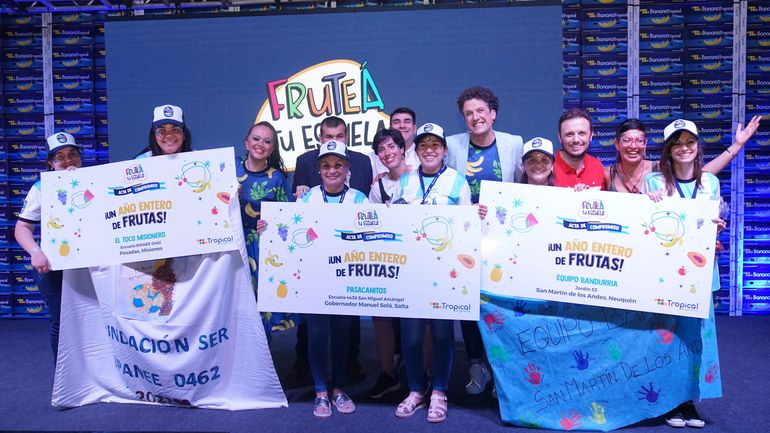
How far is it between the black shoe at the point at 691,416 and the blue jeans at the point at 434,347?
119 cm

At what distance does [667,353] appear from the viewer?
2.74 meters

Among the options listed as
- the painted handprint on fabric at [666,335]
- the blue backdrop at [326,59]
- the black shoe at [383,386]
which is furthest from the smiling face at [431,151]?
the blue backdrop at [326,59]

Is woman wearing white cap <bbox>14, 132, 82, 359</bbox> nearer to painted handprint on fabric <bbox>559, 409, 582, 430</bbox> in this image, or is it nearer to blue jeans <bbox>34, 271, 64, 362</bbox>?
blue jeans <bbox>34, 271, 64, 362</bbox>

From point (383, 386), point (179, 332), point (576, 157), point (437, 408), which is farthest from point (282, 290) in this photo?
point (576, 157)

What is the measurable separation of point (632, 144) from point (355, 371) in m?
2.17

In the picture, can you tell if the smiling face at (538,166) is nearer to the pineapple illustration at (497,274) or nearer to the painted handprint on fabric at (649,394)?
the pineapple illustration at (497,274)

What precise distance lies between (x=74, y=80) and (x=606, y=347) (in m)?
5.78

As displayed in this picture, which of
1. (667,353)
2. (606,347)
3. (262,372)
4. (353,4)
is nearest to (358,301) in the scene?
(262,372)

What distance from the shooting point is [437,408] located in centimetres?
290

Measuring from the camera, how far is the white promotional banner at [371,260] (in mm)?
2781

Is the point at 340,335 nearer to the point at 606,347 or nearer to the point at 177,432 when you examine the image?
the point at 177,432

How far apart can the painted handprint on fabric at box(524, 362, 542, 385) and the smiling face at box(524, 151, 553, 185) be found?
951 millimetres

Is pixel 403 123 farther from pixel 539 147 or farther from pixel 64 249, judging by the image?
pixel 64 249

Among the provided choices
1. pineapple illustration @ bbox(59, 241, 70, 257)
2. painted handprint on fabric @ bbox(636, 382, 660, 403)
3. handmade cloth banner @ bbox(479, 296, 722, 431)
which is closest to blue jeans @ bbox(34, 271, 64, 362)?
pineapple illustration @ bbox(59, 241, 70, 257)
